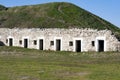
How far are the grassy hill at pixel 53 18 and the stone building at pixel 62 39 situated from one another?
15.0 feet

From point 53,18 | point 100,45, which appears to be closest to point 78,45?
point 100,45

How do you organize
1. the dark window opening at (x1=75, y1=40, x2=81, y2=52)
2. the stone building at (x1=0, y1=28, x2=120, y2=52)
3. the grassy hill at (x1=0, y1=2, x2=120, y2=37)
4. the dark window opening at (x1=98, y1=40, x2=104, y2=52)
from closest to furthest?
1. the stone building at (x1=0, y1=28, x2=120, y2=52)
2. the dark window opening at (x1=98, y1=40, x2=104, y2=52)
3. the dark window opening at (x1=75, y1=40, x2=81, y2=52)
4. the grassy hill at (x1=0, y1=2, x2=120, y2=37)

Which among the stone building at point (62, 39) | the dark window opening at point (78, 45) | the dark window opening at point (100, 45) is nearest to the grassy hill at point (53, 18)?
the stone building at point (62, 39)

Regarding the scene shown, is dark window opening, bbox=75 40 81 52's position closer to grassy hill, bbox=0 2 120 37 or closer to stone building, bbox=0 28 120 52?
stone building, bbox=0 28 120 52

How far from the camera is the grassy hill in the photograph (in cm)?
5547

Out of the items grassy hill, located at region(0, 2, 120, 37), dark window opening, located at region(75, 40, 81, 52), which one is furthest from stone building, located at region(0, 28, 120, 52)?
Answer: grassy hill, located at region(0, 2, 120, 37)

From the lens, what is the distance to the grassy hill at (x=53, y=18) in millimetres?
55469

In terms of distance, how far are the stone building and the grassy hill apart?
457 centimetres

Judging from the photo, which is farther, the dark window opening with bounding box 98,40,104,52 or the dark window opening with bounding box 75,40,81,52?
the dark window opening with bounding box 75,40,81,52

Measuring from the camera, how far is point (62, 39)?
45.6 m

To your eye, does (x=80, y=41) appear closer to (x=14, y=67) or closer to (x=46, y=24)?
(x=46, y=24)

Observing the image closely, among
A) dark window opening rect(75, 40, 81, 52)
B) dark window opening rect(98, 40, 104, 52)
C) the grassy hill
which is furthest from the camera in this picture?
the grassy hill

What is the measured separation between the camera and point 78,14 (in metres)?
58.8

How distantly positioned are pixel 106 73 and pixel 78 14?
126 ft
